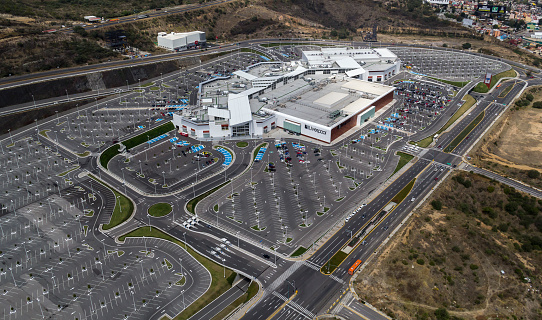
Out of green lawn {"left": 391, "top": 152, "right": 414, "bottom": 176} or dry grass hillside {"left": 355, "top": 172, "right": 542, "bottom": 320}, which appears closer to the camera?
dry grass hillside {"left": 355, "top": 172, "right": 542, "bottom": 320}

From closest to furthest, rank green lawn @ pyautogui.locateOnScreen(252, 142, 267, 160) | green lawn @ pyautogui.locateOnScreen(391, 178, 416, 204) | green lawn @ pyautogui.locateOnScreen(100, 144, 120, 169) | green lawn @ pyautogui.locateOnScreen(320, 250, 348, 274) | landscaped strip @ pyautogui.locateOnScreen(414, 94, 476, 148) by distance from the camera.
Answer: green lawn @ pyautogui.locateOnScreen(320, 250, 348, 274) < green lawn @ pyautogui.locateOnScreen(391, 178, 416, 204) < green lawn @ pyautogui.locateOnScreen(100, 144, 120, 169) < green lawn @ pyautogui.locateOnScreen(252, 142, 267, 160) < landscaped strip @ pyautogui.locateOnScreen(414, 94, 476, 148)

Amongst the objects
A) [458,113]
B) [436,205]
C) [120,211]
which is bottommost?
[436,205]

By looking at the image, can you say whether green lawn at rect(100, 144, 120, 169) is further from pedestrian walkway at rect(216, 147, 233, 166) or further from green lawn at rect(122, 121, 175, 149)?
pedestrian walkway at rect(216, 147, 233, 166)

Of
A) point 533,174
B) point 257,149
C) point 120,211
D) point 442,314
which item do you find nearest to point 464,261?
point 442,314

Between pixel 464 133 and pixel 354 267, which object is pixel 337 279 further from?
pixel 464 133

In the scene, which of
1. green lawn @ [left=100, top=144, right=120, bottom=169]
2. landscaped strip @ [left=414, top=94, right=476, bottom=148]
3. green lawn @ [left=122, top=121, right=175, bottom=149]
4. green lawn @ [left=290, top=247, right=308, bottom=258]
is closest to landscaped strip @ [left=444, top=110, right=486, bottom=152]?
landscaped strip @ [left=414, top=94, right=476, bottom=148]

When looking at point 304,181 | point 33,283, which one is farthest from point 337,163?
point 33,283

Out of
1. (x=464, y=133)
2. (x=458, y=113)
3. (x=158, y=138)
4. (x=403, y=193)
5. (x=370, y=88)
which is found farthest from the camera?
(x=370, y=88)
